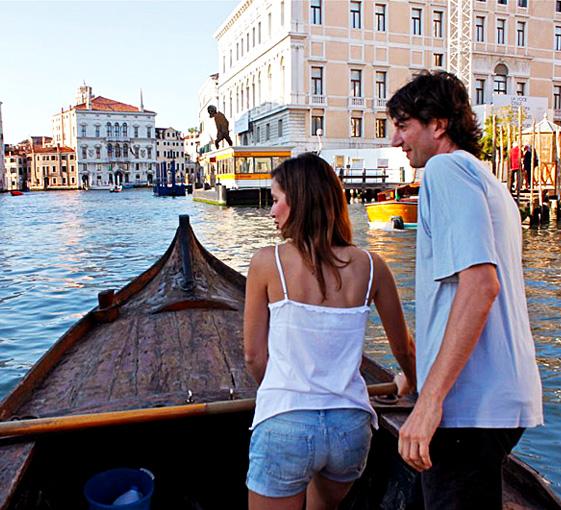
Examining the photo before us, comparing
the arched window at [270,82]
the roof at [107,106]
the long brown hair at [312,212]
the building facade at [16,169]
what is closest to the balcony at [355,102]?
the arched window at [270,82]

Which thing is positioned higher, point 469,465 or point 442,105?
point 442,105

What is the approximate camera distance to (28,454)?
190cm

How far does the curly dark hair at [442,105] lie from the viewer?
1.31 metres

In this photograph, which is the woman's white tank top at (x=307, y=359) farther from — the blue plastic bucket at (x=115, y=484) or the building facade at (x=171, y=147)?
the building facade at (x=171, y=147)

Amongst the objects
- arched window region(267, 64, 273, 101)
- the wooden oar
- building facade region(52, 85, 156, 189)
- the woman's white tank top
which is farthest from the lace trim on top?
building facade region(52, 85, 156, 189)

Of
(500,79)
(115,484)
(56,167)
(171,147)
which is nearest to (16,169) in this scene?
(56,167)

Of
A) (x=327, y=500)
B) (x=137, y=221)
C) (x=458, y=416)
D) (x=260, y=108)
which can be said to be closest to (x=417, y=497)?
(x=327, y=500)

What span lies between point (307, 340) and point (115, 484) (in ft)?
3.50

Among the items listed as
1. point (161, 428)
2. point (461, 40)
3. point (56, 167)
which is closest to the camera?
point (161, 428)

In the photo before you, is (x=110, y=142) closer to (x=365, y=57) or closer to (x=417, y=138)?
(x=365, y=57)

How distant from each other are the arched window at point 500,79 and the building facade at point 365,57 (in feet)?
0.18

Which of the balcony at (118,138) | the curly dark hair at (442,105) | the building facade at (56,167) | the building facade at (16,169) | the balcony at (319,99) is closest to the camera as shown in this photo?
the curly dark hair at (442,105)

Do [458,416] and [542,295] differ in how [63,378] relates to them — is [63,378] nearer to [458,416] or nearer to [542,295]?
[458,416]

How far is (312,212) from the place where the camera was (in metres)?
1.47
